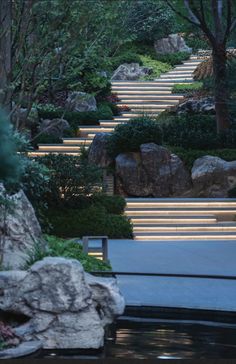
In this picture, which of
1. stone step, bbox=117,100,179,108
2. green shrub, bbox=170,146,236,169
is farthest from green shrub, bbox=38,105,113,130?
green shrub, bbox=170,146,236,169

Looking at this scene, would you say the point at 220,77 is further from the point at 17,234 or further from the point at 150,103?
the point at 17,234

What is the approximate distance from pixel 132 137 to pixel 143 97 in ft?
35.3

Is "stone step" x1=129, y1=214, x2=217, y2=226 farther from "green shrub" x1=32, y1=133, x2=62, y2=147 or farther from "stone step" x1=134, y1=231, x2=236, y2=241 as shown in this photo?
"green shrub" x1=32, y1=133, x2=62, y2=147

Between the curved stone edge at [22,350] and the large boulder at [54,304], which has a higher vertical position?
the large boulder at [54,304]

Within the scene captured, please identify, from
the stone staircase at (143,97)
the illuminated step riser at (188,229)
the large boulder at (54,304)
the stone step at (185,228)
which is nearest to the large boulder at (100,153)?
the stone staircase at (143,97)

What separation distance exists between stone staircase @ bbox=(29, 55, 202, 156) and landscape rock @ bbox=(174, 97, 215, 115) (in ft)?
4.47

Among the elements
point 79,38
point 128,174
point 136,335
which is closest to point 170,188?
point 128,174

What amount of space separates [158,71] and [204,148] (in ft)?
41.6

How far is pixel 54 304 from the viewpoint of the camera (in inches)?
281

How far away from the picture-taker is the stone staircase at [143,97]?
27578 mm

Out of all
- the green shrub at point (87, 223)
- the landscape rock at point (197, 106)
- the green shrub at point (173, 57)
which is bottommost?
the green shrub at point (87, 223)

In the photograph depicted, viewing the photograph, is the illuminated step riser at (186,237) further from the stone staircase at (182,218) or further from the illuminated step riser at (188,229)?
the illuminated step riser at (188,229)

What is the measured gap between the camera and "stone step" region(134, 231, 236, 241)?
17.9 meters

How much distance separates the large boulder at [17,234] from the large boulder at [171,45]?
1173 inches
